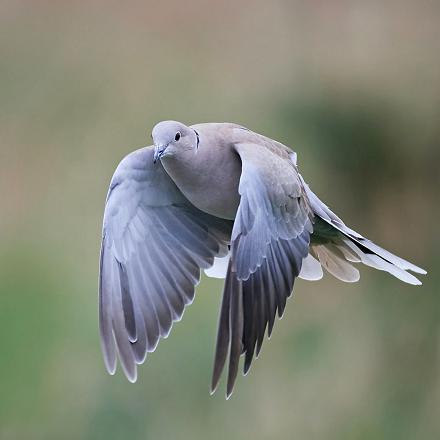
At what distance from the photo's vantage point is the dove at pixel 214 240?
239 cm

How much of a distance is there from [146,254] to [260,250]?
1.62 feet

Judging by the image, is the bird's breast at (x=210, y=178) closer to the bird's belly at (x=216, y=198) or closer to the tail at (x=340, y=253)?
the bird's belly at (x=216, y=198)

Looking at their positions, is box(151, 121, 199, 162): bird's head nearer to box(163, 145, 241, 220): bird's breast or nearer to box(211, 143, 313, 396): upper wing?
box(163, 145, 241, 220): bird's breast

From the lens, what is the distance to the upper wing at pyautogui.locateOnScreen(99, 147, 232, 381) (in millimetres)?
2715

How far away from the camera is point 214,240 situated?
2910 millimetres

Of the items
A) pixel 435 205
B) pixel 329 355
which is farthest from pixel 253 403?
pixel 435 205

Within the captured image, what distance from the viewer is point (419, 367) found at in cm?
502

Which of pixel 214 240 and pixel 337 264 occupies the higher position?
pixel 214 240

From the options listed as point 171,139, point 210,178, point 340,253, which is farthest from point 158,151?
point 340,253

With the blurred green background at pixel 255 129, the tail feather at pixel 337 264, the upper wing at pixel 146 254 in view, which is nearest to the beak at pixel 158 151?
the upper wing at pixel 146 254

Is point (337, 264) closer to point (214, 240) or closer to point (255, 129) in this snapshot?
point (214, 240)

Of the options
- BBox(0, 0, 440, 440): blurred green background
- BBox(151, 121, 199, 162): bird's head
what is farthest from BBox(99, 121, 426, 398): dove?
BBox(0, 0, 440, 440): blurred green background

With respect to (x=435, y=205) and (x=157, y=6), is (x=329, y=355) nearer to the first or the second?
(x=435, y=205)

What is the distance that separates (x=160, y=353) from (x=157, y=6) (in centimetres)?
174
